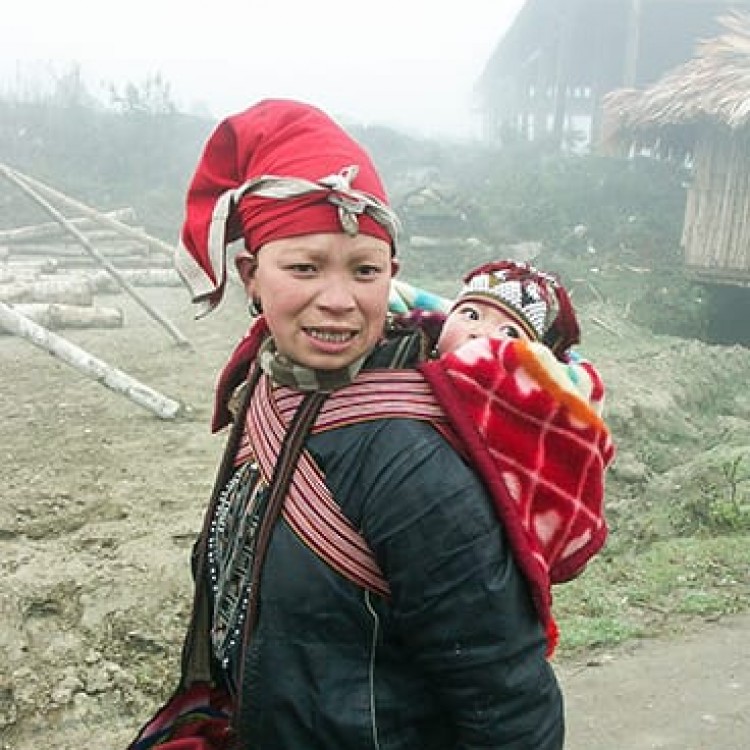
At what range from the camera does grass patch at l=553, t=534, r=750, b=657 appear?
3.93 m

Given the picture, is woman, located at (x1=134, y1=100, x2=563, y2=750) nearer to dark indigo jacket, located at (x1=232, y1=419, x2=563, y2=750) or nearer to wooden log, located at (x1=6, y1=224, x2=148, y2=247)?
dark indigo jacket, located at (x1=232, y1=419, x2=563, y2=750)

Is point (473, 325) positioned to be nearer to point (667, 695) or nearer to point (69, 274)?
point (667, 695)

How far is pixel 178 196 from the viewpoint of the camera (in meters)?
18.8

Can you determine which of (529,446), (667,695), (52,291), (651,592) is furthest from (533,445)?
(52,291)

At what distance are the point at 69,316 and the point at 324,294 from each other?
343 inches

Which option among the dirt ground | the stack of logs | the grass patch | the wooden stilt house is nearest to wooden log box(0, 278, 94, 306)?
the stack of logs

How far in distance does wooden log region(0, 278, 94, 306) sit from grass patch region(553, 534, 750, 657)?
7.20 m

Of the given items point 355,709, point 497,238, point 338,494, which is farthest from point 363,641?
point 497,238

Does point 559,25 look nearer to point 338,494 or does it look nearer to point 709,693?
point 709,693

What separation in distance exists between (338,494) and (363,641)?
0.20 metres

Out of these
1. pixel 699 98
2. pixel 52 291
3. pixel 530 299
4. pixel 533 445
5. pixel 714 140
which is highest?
pixel 699 98

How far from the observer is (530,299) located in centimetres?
172

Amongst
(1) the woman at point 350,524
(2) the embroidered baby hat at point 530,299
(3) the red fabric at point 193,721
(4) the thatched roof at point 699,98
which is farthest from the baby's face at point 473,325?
(4) the thatched roof at point 699,98

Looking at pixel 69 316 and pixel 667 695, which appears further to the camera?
pixel 69 316
